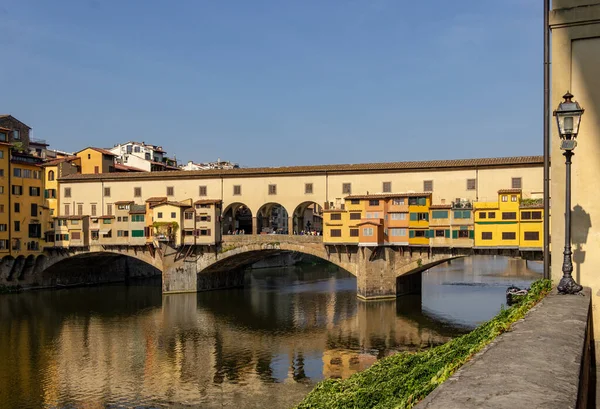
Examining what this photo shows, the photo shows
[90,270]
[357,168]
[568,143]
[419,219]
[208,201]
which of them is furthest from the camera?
[90,270]

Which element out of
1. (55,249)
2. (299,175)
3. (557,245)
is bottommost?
(55,249)

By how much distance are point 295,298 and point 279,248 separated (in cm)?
463

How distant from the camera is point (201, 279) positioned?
52.5m

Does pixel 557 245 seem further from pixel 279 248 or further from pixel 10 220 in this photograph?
pixel 10 220

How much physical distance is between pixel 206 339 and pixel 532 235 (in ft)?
77.4

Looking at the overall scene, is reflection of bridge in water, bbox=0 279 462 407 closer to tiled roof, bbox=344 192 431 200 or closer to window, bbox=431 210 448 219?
window, bbox=431 210 448 219

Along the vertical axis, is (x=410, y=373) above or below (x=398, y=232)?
below

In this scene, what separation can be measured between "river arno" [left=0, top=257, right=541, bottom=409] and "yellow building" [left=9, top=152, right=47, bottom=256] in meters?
5.16

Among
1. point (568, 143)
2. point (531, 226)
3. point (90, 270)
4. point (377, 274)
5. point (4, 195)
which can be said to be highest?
point (568, 143)

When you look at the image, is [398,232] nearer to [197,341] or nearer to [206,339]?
[206,339]

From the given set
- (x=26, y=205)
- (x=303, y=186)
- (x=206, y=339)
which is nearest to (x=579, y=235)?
(x=206, y=339)

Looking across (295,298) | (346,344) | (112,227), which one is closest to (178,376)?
(346,344)

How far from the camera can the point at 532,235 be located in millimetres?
39344

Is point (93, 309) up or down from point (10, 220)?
down
